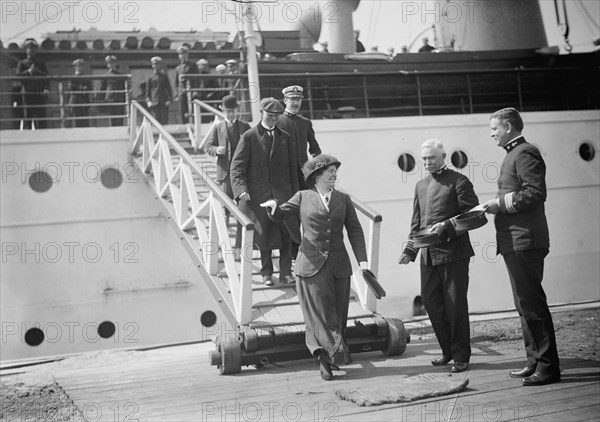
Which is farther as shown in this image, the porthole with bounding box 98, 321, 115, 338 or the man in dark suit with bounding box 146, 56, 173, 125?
the man in dark suit with bounding box 146, 56, 173, 125

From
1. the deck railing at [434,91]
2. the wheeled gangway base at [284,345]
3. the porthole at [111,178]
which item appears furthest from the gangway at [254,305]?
the deck railing at [434,91]

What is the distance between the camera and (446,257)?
17.2ft

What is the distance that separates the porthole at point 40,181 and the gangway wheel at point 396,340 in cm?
625

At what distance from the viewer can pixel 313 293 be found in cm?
530

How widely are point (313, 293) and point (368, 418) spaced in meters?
1.38

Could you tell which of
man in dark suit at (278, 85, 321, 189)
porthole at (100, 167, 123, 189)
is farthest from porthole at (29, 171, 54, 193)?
man in dark suit at (278, 85, 321, 189)

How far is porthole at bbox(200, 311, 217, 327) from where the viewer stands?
1022 centimetres

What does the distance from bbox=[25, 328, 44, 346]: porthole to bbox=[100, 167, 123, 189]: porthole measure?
225 cm

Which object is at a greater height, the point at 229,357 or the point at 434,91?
the point at 434,91

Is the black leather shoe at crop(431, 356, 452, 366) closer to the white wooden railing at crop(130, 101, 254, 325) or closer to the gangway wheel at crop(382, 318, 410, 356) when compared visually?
the gangway wheel at crop(382, 318, 410, 356)

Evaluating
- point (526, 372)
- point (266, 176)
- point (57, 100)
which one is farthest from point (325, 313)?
point (57, 100)

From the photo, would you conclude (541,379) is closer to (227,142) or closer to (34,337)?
(227,142)

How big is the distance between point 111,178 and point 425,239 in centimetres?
649

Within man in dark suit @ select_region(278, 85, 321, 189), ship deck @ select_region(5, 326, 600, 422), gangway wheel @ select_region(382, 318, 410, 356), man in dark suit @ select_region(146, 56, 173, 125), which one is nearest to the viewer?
ship deck @ select_region(5, 326, 600, 422)
